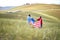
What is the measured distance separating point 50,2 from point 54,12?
0.39 feet

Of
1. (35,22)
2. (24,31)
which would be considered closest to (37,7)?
(35,22)

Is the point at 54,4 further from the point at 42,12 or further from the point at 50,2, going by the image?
the point at 42,12

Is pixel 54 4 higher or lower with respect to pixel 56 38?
higher

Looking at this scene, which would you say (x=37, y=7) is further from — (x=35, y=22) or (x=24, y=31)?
(x=24, y=31)

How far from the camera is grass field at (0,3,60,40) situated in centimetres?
130

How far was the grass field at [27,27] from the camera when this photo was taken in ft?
4.26

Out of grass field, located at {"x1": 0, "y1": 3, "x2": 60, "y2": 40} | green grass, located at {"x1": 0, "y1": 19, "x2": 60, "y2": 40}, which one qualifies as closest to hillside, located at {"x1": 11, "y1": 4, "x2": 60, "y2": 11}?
grass field, located at {"x1": 0, "y1": 3, "x2": 60, "y2": 40}

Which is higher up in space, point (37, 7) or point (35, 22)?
point (37, 7)

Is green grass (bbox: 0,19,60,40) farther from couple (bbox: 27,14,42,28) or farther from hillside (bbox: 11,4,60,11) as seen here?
hillside (bbox: 11,4,60,11)

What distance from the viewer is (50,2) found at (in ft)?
4.29

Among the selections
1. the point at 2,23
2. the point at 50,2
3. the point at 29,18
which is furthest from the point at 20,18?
the point at 50,2

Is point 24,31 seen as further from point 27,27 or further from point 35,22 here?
point 35,22

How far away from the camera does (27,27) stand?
1.32 meters

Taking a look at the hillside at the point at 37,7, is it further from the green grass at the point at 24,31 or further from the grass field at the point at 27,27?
the green grass at the point at 24,31
